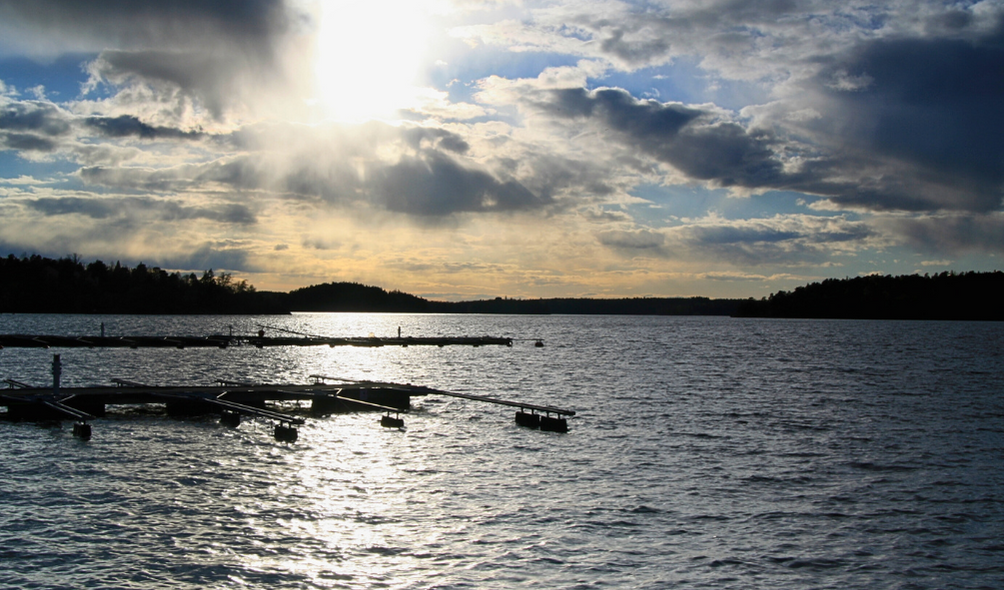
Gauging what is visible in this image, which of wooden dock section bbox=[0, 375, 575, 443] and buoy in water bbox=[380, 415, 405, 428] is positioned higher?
wooden dock section bbox=[0, 375, 575, 443]

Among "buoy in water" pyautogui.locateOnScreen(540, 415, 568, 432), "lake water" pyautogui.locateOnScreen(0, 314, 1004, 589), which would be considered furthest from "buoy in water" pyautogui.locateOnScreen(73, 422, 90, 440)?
"buoy in water" pyautogui.locateOnScreen(540, 415, 568, 432)

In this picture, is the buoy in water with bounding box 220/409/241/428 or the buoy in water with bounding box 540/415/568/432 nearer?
the buoy in water with bounding box 540/415/568/432

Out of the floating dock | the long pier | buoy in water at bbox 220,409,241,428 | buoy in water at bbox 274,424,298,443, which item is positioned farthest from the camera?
the long pier

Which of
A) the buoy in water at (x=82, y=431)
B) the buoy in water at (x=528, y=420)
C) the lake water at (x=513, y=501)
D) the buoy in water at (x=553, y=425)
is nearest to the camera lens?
the lake water at (x=513, y=501)

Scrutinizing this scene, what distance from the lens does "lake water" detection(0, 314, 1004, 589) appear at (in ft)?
50.8

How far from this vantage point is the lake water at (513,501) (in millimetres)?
15492

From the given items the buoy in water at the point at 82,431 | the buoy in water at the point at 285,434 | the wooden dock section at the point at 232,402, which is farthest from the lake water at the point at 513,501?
the wooden dock section at the point at 232,402

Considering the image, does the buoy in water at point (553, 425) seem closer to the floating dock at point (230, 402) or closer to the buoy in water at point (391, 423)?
the floating dock at point (230, 402)

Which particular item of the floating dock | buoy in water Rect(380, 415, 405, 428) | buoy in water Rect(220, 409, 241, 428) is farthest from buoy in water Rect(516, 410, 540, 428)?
buoy in water Rect(220, 409, 241, 428)

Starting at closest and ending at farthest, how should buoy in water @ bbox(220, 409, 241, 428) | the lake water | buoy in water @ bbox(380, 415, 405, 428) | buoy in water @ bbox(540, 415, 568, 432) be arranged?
the lake water < buoy in water @ bbox(540, 415, 568, 432) < buoy in water @ bbox(220, 409, 241, 428) < buoy in water @ bbox(380, 415, 405, 428)

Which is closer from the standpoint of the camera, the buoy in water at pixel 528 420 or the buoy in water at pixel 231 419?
the buoy in water at pixel 231 419

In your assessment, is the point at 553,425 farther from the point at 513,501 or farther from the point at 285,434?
the point at 513,501

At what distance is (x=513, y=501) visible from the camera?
21.0 metres

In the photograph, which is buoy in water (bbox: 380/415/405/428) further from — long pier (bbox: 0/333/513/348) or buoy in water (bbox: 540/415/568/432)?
long pier (bbox: 0/333/513/348)
